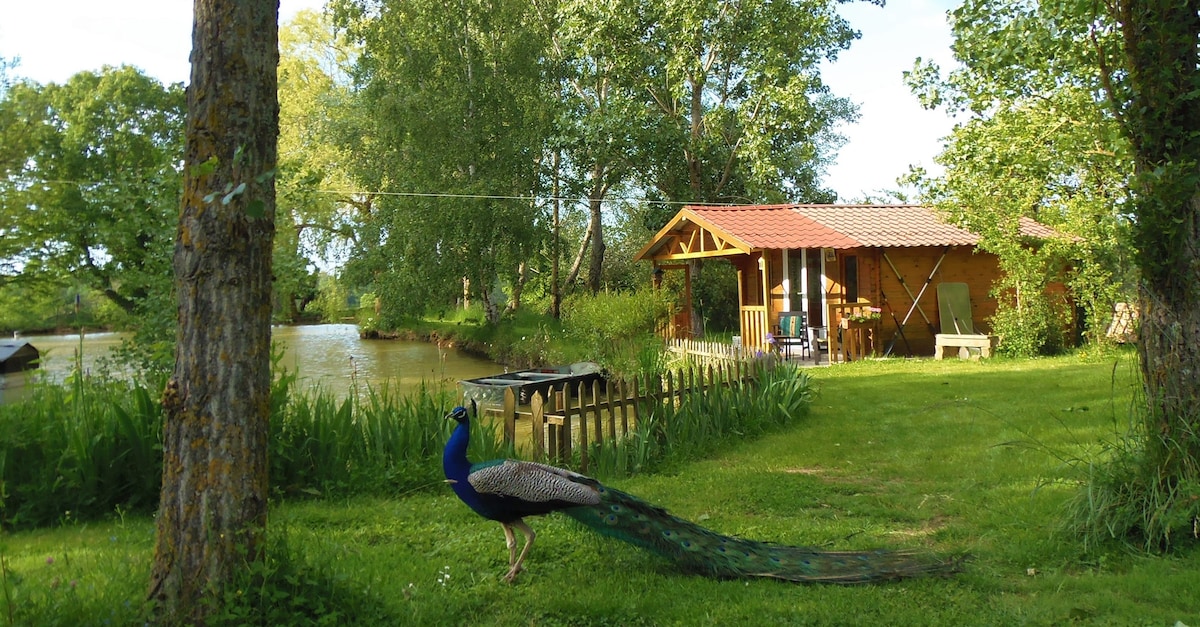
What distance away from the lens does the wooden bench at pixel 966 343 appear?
15742 mm

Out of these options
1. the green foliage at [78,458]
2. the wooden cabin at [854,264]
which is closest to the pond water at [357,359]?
the wooden cabin at [854,264]

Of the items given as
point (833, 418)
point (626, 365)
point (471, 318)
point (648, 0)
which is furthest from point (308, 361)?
point (833, 418)

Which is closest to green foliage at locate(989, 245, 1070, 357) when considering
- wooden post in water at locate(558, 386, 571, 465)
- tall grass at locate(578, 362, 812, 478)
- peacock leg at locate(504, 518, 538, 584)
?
tall grass at locate(578, 362, 812, 478)

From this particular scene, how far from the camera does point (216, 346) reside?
11.0 feet

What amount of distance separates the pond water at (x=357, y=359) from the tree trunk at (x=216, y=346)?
467 inches

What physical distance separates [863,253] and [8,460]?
615 inches

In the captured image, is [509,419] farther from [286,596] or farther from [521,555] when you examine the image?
[286,596]

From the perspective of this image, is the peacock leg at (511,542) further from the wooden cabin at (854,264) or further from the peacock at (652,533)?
the wooden cabin at (854,264)

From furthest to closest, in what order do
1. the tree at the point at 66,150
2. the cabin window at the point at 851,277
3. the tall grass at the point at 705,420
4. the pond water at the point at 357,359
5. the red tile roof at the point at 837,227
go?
1. the tree at the point at 66,150
2. the cabin window at the point at 851,277
3. the pond water at the point at 357,359
4. the red tile roof at the point at 837,227
5. the tall grass at the point at 705,420

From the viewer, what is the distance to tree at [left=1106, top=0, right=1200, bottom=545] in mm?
4539

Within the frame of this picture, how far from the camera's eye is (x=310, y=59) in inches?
1500

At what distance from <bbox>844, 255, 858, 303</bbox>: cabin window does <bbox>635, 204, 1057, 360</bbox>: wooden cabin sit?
0.9 inches

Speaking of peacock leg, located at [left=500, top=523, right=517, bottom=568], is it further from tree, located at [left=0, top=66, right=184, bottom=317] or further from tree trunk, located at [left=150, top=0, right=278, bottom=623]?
tree, located at [left=0, top=66, right=184, bottom=317]

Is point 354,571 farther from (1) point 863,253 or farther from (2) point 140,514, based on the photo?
(1) point 863,253
